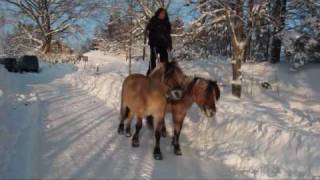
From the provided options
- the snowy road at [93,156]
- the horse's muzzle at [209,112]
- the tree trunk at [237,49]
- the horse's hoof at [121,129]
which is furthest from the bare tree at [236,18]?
the horse's muzzle at [209,112]

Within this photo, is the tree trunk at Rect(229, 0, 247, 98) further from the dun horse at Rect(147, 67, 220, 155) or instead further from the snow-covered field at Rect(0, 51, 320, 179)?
the dun horse at Rect(147, 67, 220, 155)

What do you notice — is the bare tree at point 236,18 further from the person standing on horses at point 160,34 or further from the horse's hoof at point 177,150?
the horse's hoof at point 177,150

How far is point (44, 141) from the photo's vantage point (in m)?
7.66

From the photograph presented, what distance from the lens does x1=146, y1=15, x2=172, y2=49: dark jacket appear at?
941 centimetres

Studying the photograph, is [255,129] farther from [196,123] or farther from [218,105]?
[218,105]

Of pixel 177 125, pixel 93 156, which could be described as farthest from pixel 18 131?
pixel 177 125

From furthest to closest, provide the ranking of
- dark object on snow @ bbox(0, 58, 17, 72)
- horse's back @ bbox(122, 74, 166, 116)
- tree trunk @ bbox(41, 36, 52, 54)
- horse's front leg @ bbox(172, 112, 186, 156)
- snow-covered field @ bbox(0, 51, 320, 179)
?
tree trunk @ bbox(41, 36, 52, 54) < dark object on snow @ bbox(0, 58, 17, 72) < horse's front leg @ bbox(172, 112, 186, 156) < horse's back @ bbox(122, 74, 166, 116) < snow-covered field @ bbox(0, 51, 320, 179)

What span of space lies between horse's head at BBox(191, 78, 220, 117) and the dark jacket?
5.51 ft

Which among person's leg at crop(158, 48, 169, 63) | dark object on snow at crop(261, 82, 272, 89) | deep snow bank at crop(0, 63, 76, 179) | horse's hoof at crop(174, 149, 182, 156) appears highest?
person's leg at crop(158, 48, 169, 63)

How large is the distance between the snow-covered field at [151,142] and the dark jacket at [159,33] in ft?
5.72

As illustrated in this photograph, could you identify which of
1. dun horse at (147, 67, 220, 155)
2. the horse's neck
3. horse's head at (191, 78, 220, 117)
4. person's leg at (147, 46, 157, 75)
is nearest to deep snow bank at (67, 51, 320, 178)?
dun horse at (147, 67, 220, 155)

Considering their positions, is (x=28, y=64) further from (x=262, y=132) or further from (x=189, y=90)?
(x=262, y=132)

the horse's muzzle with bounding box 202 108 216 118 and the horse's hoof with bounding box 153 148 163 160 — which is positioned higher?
the horse's muzzle with bounding box 202 108 216 118

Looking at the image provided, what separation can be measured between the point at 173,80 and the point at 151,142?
1559 millimetres
